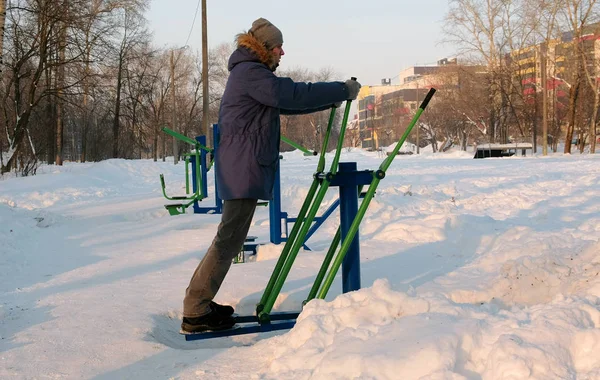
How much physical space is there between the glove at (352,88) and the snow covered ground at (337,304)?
101cm

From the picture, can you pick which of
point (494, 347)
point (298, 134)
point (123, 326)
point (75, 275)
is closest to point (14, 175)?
point (75, 275)

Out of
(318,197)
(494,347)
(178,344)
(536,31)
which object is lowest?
(178,344)

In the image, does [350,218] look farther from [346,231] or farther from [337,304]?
[337,304]

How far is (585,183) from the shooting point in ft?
41.7

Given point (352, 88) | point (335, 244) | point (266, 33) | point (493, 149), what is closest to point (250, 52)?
point (266, 33)

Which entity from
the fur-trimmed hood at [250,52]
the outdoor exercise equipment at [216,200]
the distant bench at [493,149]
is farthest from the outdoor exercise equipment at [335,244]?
the distant bench at [493,149]

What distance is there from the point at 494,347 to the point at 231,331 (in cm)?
151

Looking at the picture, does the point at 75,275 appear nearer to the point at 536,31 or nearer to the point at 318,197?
the point at 318,197

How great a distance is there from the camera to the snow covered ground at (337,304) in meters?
2.31

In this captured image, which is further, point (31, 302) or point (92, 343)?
point (31, 302)

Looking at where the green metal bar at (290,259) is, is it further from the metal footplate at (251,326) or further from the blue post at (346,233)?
the blue post at (346,233)

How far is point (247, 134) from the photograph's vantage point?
3129mm

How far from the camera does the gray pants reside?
318cm

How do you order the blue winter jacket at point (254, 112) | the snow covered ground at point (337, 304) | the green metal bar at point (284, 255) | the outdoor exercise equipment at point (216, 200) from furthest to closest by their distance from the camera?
the outdoor exercise equipment at point (216, 200), the green metal bar at point (284, 255), the blue winter jacket at point (254, 112), the snow covered ground at point (337, 304)
